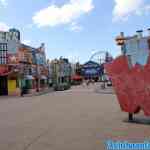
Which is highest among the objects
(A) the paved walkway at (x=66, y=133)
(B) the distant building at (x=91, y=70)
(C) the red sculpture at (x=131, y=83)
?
(B) the distant building at (x=91, y=70)

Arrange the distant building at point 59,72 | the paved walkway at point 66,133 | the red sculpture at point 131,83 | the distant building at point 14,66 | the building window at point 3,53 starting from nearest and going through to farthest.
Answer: the paved walkway at point 66,133 < the red sculpture at point 131,83 < the building window at point 3,53 < the distant building at point 14,66 < the distant building at point 59,72

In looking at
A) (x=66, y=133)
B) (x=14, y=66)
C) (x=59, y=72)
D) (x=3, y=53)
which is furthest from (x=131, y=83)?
(x=59, y=72)

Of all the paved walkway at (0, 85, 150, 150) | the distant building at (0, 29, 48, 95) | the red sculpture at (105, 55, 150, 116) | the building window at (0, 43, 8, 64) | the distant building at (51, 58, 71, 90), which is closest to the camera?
the paved walkway at (0, 85, 150, 150)

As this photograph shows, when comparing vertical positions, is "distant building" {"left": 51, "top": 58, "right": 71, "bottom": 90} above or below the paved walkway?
above

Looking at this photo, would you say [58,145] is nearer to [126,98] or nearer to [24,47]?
[126,98]

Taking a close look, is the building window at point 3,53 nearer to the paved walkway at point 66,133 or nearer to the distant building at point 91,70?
the paved walkway at point 66,133

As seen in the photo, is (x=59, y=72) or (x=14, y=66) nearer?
(x=14, y=66)

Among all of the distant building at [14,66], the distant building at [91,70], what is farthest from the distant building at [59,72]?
the distant building at [14,66]

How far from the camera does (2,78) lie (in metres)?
46.5

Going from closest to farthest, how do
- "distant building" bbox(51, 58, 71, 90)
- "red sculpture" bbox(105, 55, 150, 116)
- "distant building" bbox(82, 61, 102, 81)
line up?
1. "red sculpture" bbox(105, 55, 150, 116)
2. "distant building" bbox(51, 58, 71, 90)
3. "distant building" bbox(82, 61, 102, 81)

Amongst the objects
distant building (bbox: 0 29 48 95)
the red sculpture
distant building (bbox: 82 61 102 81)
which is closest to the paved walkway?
the red sculpture

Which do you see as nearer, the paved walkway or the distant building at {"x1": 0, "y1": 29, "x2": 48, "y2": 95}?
the paved walkway

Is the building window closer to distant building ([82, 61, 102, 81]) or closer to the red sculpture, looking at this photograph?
the red sculpture

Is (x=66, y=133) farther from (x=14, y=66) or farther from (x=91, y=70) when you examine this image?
(x=91, y=70)
